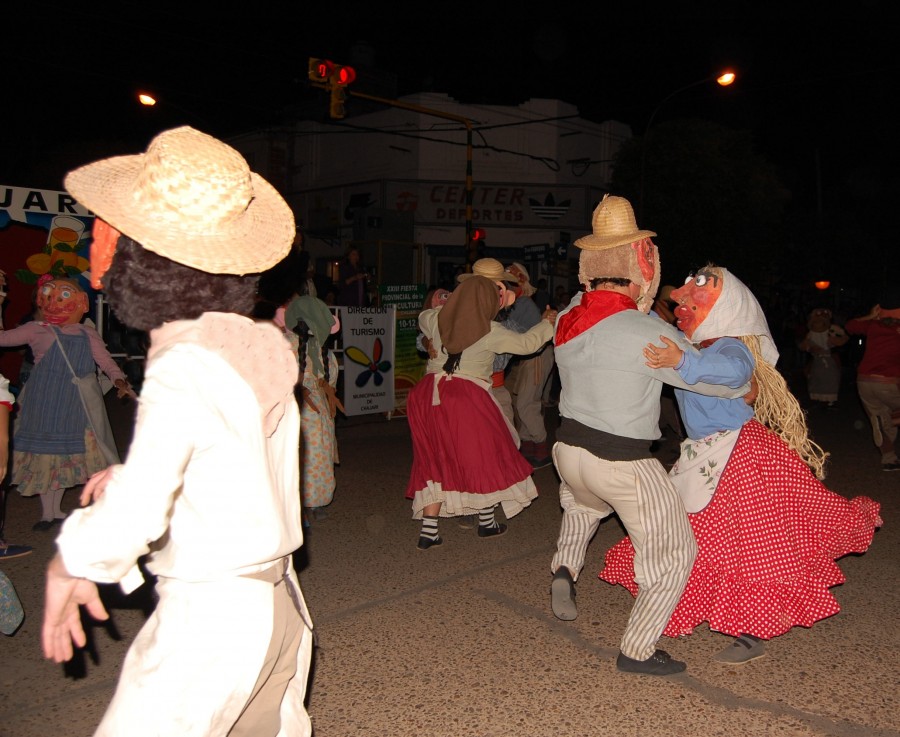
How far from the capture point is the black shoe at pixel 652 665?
3543 mm

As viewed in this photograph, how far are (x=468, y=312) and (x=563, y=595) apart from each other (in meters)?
2.02

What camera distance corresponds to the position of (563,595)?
12.8 feet

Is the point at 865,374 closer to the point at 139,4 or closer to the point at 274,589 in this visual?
the point at 274,589

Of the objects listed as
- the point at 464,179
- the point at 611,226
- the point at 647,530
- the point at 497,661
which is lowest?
the point at 497,661

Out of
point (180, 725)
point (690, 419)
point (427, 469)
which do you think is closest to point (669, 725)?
point (690, 419)

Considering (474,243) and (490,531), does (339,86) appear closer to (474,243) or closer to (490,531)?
(474,243)

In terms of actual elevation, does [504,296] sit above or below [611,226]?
below

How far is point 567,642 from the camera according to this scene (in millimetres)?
3982

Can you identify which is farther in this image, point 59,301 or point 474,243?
point 474,243

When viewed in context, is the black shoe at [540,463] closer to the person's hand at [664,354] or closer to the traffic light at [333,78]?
the person's hand at [664,354]

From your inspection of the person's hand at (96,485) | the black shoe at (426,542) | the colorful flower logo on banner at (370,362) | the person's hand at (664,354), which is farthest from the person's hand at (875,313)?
the person's hand at (96,485)

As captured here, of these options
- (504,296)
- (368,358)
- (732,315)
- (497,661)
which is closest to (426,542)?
(497,661)

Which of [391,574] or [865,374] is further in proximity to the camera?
[865,374]

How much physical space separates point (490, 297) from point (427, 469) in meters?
1.28
